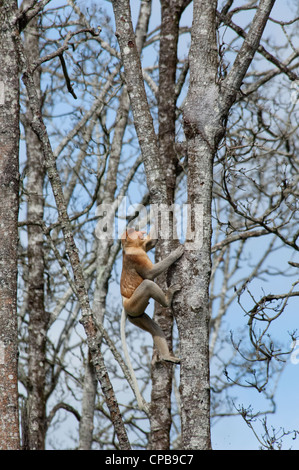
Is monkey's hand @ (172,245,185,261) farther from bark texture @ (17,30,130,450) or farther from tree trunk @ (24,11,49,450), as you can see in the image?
tree trunk @ (24,11,49,450)

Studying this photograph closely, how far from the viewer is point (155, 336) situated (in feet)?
22.2

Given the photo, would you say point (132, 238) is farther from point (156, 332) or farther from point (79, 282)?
point (156, 332)

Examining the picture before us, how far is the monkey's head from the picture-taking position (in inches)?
267

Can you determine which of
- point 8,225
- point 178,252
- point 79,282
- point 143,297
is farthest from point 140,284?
point 178,252

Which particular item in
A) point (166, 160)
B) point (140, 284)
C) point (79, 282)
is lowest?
point (79, 282)

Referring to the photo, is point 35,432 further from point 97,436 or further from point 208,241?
point 208,241

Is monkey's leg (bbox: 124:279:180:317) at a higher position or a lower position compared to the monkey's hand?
higher

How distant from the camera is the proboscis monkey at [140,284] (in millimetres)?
6496

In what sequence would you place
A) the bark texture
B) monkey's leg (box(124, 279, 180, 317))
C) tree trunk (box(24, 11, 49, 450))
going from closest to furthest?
the bark texture < monkey's leg (box(124, 279, 180, 317)) < tree trunk (box(24, 11, 49, 450))

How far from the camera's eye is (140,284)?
6625 mm

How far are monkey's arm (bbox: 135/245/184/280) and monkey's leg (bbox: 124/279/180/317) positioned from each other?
0.09 m

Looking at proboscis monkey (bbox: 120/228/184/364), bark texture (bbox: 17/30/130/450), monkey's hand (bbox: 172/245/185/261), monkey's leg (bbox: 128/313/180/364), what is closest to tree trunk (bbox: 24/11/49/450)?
bark texture (bbox: 17/30/130/450)

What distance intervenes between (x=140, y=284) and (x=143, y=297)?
0.15 metres
